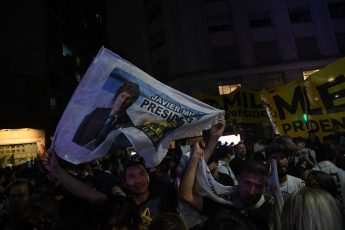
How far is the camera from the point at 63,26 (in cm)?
3606

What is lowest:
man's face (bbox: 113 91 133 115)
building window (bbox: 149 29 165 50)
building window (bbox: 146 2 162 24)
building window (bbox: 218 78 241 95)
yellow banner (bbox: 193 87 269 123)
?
man's face (bbox: 113 91 133 115)

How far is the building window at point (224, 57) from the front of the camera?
886 inches

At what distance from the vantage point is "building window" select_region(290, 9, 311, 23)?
22953mm

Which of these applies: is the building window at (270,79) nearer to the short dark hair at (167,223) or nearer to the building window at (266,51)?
the building window at (266,51)

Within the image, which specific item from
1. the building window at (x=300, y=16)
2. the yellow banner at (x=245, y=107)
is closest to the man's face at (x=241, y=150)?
the yellow banner at (x=245, y=107)

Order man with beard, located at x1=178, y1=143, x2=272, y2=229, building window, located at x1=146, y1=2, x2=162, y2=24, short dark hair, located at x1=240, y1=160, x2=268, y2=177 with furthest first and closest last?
building window, located at x1=146, y1=2, x2=162, y2=24 < short dark hair, located at x1=240, y1=160, x2=268, y2=177 < man with beard, located at x1=178, y1=143, x2=272, y2=229

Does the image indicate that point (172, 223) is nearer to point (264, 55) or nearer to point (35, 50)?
point (264, 55)

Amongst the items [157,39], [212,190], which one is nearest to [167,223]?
[212,190]

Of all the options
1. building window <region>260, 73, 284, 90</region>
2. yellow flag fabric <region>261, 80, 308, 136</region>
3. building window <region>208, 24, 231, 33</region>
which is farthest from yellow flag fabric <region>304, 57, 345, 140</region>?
building window <region>208, 24, 231, 33</region>

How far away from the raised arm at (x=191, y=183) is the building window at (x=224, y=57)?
20712 mm

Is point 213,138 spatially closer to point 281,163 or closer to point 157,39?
point 281,163

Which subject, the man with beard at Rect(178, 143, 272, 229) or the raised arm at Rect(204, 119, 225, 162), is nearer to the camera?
the man with beard at Rect(178, 143, 272, 229)

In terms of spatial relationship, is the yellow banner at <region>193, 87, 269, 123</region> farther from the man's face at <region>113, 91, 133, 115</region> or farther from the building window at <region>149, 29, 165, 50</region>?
the building window at <region>149, 29, 165, 50</region>

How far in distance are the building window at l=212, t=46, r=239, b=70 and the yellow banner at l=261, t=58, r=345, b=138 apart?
14.7 metres
